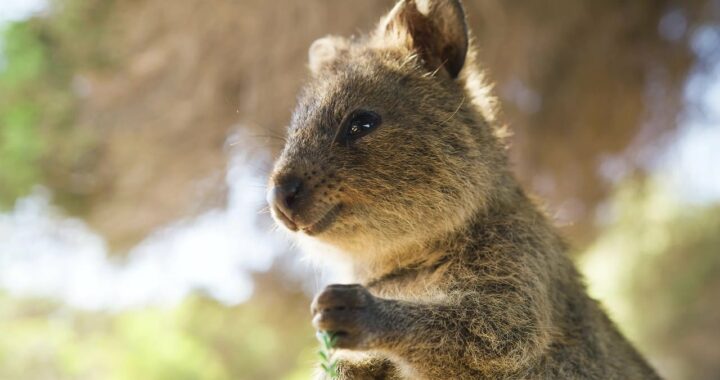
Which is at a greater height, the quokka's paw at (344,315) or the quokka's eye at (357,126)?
the quokka's eye at (357,126)

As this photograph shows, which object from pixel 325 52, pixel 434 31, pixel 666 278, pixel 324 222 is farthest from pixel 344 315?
pixel 666 278

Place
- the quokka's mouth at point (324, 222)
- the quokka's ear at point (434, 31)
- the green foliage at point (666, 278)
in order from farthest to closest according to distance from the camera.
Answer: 1. the green foliage at point (666, 278)
2. the quokka's ear at point (434, 31)
3. the quokka's mouth at point (324, 222)

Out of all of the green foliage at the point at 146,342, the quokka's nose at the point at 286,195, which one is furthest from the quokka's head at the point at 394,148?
the green foliage at the point at 146,342

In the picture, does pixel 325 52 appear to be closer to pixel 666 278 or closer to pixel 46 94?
pixel 46 94

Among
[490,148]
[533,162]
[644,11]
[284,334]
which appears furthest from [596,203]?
[490,148]

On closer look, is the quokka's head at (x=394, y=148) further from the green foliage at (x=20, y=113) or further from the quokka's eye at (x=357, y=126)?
the green foliage at (x=20, y=113)

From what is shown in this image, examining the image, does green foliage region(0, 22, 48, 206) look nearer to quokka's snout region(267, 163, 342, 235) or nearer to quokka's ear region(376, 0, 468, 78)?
quokka's ear region(376, 0, 468, 78)

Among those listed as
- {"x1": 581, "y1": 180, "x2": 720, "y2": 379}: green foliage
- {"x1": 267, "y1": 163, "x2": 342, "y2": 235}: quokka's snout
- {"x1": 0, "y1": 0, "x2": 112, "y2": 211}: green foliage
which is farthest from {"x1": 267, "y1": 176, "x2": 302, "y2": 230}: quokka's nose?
{"x1": 581, "y1": 180, "x2": 720, "y2": 379}: green foliage

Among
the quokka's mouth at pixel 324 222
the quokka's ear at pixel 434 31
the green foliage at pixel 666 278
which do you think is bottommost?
the quokka's mouth at pixel 324 222
